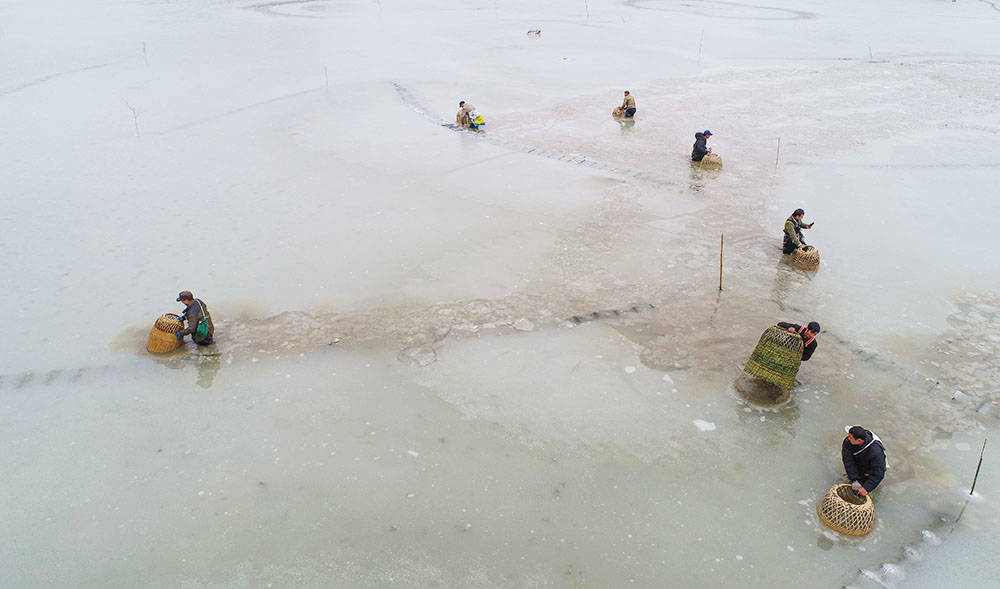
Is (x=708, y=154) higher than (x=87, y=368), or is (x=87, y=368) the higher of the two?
(x=708, y=154)

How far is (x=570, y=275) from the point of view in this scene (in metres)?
8.72

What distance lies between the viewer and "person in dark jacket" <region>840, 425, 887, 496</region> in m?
5.23

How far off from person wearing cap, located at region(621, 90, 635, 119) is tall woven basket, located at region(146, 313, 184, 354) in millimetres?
11517

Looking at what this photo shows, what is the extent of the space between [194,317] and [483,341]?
316cm

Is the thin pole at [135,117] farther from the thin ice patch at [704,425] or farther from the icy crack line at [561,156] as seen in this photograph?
the thin ice patch at [704,425]

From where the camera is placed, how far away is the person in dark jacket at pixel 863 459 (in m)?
5.23

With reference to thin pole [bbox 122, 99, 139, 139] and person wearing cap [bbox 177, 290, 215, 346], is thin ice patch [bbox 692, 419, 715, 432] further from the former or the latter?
thin pole [bbox 122, 99, 139, 139]

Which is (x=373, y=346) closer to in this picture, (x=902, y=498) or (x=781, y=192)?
(x=902, y=498)

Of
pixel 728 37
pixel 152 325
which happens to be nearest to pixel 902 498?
pixel 152 325

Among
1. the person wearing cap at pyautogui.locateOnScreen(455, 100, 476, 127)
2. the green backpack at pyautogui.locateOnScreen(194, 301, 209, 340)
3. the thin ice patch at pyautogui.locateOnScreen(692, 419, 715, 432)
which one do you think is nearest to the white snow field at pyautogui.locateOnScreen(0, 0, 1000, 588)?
the thin ice patch at pyautogui.locateOnScreen(692, 419, 715, 432)

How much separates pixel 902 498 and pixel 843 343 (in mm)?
2318

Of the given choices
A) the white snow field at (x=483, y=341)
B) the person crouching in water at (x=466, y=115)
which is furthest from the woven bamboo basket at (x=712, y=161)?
the person crouching in water at (x=466, y=115)

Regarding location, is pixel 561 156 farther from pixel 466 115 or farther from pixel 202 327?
pixel 202 327

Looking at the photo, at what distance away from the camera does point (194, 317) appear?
708cm
